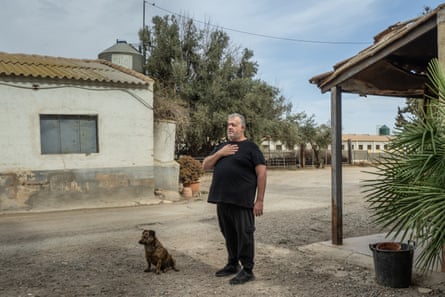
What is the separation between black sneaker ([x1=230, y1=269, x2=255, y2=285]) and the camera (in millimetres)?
4559

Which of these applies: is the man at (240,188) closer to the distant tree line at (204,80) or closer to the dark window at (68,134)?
the dark window at (68,134)

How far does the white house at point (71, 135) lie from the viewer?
10.4 meters

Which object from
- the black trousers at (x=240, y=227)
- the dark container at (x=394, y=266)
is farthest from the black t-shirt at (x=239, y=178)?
the dark container at (x=394, y=266)

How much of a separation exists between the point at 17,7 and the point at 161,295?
40.8 feet

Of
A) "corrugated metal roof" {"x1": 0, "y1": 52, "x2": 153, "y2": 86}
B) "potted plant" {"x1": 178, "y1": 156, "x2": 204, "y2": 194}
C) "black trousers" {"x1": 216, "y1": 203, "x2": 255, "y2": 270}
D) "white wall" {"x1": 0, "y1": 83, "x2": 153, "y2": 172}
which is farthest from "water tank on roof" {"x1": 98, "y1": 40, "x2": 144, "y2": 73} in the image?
"black trousers" {"x1": 216, "y1": 203, "x2": 255, "y2": 270}

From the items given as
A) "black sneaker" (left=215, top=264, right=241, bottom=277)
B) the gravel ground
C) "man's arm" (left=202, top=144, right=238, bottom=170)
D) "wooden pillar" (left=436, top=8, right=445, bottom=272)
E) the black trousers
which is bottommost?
the gravel ground

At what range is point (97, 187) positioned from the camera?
11.5m

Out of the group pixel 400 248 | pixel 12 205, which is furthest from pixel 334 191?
pixel 12 205

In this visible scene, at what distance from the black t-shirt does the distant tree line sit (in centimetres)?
1501

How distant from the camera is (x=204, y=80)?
2144cm

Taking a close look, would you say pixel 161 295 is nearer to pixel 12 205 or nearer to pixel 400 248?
pixel 400 248

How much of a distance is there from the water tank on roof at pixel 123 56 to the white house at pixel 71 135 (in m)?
3.15

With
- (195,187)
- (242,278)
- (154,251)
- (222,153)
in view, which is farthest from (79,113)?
(242,278)

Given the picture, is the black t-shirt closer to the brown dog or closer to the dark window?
the brown dog
